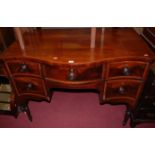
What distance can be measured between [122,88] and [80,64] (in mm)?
429

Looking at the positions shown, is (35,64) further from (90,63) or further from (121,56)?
(121,56)

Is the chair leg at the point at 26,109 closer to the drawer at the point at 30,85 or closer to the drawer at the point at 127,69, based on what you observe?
the drawer at the point at 30,85

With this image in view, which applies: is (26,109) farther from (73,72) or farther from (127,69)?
(127,69)

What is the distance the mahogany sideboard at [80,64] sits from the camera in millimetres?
1022

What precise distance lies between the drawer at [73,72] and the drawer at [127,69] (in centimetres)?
8

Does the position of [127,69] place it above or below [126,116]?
above

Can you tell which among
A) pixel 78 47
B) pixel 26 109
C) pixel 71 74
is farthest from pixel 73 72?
pixel 26 109

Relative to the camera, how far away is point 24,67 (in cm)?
111

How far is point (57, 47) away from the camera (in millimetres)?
1143

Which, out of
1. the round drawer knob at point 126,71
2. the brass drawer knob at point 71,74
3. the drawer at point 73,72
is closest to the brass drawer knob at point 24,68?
the drawer at point 73,72
